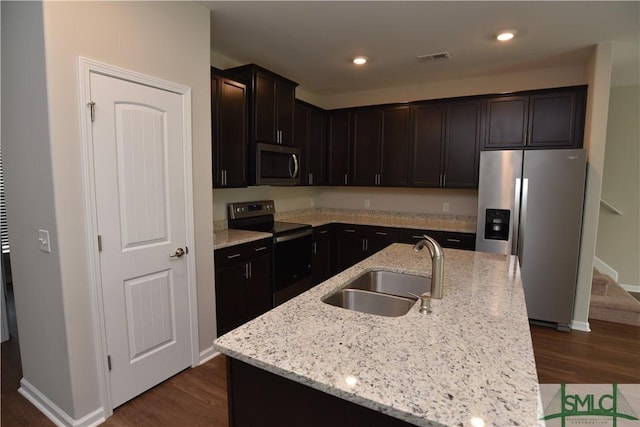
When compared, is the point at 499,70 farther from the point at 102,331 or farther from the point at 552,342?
the point at 102,331

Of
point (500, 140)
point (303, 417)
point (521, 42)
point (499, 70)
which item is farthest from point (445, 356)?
point (499, 70)

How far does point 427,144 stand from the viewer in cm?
396

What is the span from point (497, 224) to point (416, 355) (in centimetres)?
279

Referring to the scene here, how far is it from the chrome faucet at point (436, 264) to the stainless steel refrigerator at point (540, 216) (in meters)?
2.27

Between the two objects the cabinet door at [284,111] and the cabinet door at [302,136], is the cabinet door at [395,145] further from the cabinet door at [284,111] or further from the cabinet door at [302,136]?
the cabinet door at [284,111]

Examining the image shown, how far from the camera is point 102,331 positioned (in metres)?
1.91

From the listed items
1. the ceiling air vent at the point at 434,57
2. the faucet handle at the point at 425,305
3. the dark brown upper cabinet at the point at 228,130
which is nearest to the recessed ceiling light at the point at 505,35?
the ceiling air vent at the point at 434,57

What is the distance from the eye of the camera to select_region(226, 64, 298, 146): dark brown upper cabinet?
10.4ft

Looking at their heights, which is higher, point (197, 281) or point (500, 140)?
point (500, 140)

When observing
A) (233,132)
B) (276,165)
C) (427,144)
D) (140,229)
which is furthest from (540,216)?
(140,229)

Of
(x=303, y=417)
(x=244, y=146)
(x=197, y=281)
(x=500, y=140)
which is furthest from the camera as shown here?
(x=500, y=140)

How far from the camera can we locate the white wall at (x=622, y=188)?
403 cm

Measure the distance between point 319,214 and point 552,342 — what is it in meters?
3.11

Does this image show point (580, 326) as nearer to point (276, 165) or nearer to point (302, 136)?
point (276, 165)
